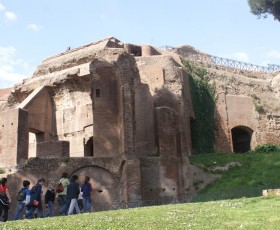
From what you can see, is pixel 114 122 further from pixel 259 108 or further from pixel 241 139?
pixel 241 139

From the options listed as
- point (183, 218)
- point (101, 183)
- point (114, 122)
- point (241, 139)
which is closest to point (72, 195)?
point (183, 218)

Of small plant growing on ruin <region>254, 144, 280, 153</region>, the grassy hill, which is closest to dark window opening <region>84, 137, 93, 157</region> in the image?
small plant growing on ruin <region>254, 144, 280, 153</region>

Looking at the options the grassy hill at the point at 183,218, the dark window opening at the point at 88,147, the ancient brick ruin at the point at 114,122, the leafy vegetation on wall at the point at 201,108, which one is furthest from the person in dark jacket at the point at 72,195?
the leafy vegetation on wall at the point at 201,108

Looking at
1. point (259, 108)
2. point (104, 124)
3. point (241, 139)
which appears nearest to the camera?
point (104, 124)

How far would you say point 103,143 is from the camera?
22234 mm

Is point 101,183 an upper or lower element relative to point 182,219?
upper

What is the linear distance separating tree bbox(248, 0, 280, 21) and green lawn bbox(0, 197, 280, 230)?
16.7m

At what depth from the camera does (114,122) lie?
894 inches

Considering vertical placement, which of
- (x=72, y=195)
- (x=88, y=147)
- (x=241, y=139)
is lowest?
(x=72, y=195)

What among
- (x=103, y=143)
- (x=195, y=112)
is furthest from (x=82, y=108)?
(x=195, y=112)

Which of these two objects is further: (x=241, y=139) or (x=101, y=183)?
(x=241, y=139)

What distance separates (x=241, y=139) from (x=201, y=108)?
4.86 meters

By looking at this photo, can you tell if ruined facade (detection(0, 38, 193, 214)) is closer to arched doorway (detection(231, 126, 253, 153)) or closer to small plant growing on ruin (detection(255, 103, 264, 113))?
arched doorway (detection(231, 126, 253, 153))

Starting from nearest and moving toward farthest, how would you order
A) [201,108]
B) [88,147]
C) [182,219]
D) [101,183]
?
1. [182,219]
2. [101,183]
3. [88,147]
4. [201,108]
